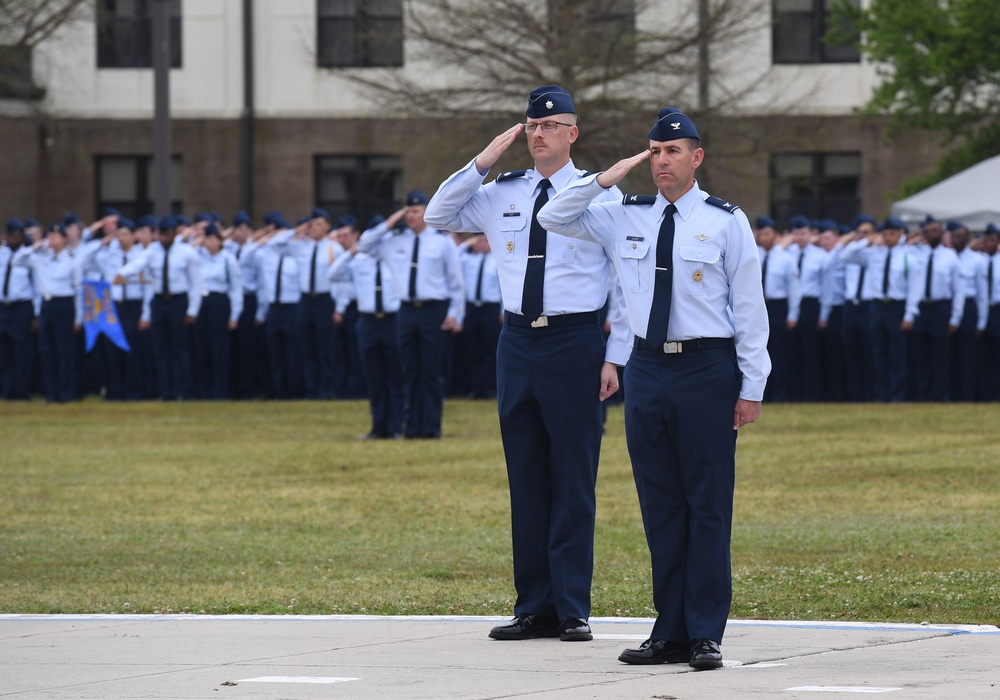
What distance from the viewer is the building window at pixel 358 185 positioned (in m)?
38.1

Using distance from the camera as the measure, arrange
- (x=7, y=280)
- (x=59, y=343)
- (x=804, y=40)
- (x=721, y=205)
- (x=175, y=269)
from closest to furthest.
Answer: (x=721, y=205)
(x=175, y=269)
(x=59, y=343)
(x=7, y=280)
(x=804, y=40)

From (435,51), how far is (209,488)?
1540 cm

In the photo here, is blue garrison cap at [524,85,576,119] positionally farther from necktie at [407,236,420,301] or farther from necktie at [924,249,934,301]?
necktie at [924,249,934,301]

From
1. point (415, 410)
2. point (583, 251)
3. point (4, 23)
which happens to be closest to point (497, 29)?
point (4, 23)

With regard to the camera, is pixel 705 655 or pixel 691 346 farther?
pixel 691 346

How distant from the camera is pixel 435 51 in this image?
29.5 metres

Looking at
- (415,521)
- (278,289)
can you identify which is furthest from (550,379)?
(278,289)

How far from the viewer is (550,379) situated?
336 inches

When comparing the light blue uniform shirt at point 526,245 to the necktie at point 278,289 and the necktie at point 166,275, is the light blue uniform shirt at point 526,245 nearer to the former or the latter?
the necktie at point 166,275

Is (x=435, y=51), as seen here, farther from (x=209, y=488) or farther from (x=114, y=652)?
(x=114, y=652)

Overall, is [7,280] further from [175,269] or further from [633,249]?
[633,249]

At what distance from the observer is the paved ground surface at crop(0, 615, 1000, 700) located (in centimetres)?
704

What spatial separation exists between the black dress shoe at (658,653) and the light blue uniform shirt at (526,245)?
131 centimetres

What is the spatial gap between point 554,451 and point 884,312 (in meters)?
17.0
